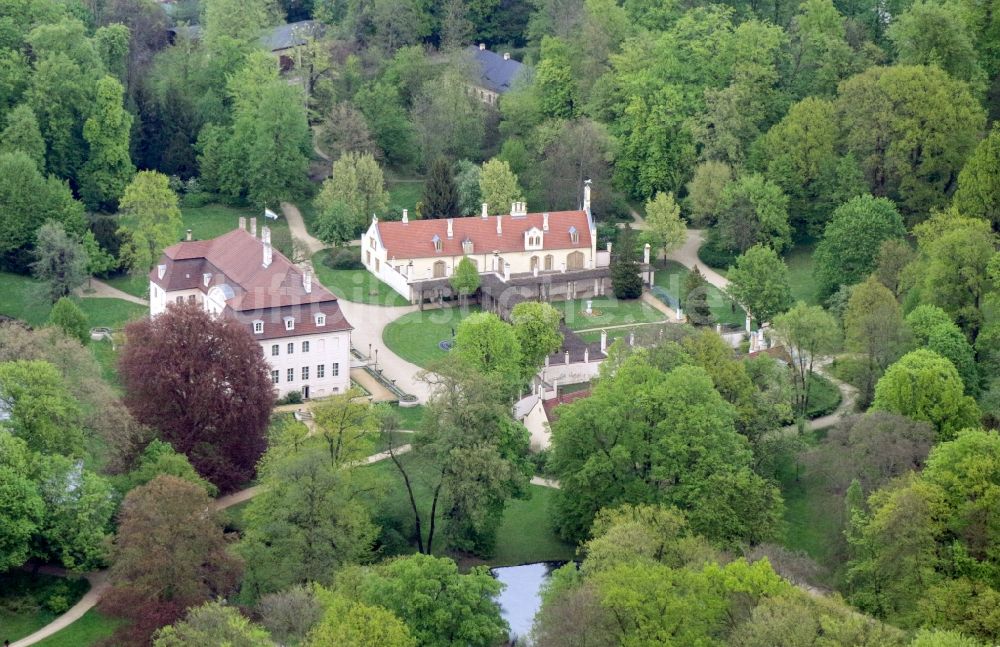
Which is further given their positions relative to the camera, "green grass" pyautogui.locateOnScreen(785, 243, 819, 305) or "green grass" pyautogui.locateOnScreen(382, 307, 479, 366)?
"green grass" pyautogui.locateOnScreen(785, 243, 819, 305)

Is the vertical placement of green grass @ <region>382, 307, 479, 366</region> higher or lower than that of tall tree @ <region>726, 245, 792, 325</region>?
lower

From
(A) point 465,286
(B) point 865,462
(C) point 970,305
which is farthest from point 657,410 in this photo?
(A) point 465,286

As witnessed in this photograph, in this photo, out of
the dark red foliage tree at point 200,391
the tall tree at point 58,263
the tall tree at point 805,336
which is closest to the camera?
the dark red foliage tree at point 200,391

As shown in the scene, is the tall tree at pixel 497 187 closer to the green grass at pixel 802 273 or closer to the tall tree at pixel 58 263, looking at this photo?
the green grass at pixel 802 273

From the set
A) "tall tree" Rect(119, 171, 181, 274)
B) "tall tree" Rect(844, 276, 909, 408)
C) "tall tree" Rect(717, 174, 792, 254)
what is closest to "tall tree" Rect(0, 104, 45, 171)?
"tall tree" Rect(119, 171, 181, 274)

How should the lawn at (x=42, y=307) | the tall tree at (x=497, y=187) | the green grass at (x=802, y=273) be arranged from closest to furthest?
the lawn at (x=42, y=307) < the green grass at (x=802, y=273) < the tall tree at (x=497, y=187)

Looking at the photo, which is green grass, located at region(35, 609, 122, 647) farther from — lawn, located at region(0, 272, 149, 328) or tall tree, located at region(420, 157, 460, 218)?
tall tree, located at region(420, 157, 460, 218)

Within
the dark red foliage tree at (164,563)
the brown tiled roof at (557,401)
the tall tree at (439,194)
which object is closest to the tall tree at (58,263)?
the tall tree at (439,194)
